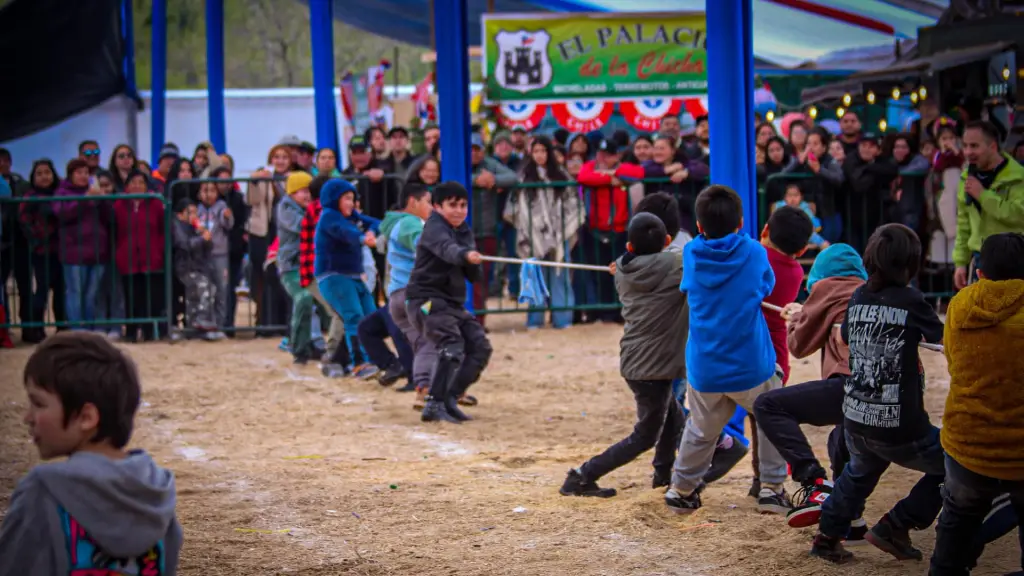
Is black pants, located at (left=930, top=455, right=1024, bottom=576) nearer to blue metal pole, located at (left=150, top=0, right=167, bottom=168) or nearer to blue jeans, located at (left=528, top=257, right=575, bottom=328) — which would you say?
blue jeans, located at (left=528, top=257, right=575, bottom=328)

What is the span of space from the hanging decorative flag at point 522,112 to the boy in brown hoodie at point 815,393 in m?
11.3

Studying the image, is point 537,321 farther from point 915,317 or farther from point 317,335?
point 915,317

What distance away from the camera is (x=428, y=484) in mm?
6559

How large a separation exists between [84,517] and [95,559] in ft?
0.45

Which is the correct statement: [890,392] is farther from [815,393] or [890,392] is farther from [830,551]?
[830,551]

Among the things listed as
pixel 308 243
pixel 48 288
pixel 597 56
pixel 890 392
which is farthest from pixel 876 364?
pixel 597 56

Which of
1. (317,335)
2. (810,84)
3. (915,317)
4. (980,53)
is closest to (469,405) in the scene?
(317,335)

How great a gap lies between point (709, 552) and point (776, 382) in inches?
38.8

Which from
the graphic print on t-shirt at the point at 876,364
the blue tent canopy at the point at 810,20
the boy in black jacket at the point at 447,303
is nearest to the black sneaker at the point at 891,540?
the graphic print on t-shirt at the point at 876,364

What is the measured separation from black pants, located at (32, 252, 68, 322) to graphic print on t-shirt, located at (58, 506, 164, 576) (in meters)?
10.7

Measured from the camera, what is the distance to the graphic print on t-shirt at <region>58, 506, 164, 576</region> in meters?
2.77

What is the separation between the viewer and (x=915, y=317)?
4.45 metres

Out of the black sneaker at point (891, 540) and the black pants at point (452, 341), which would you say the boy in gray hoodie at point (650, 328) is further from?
the black pants at point (452, 341)

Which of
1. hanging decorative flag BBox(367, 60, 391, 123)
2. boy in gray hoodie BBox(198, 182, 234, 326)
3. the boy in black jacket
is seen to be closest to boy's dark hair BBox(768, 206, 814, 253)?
the boy in black jacket
